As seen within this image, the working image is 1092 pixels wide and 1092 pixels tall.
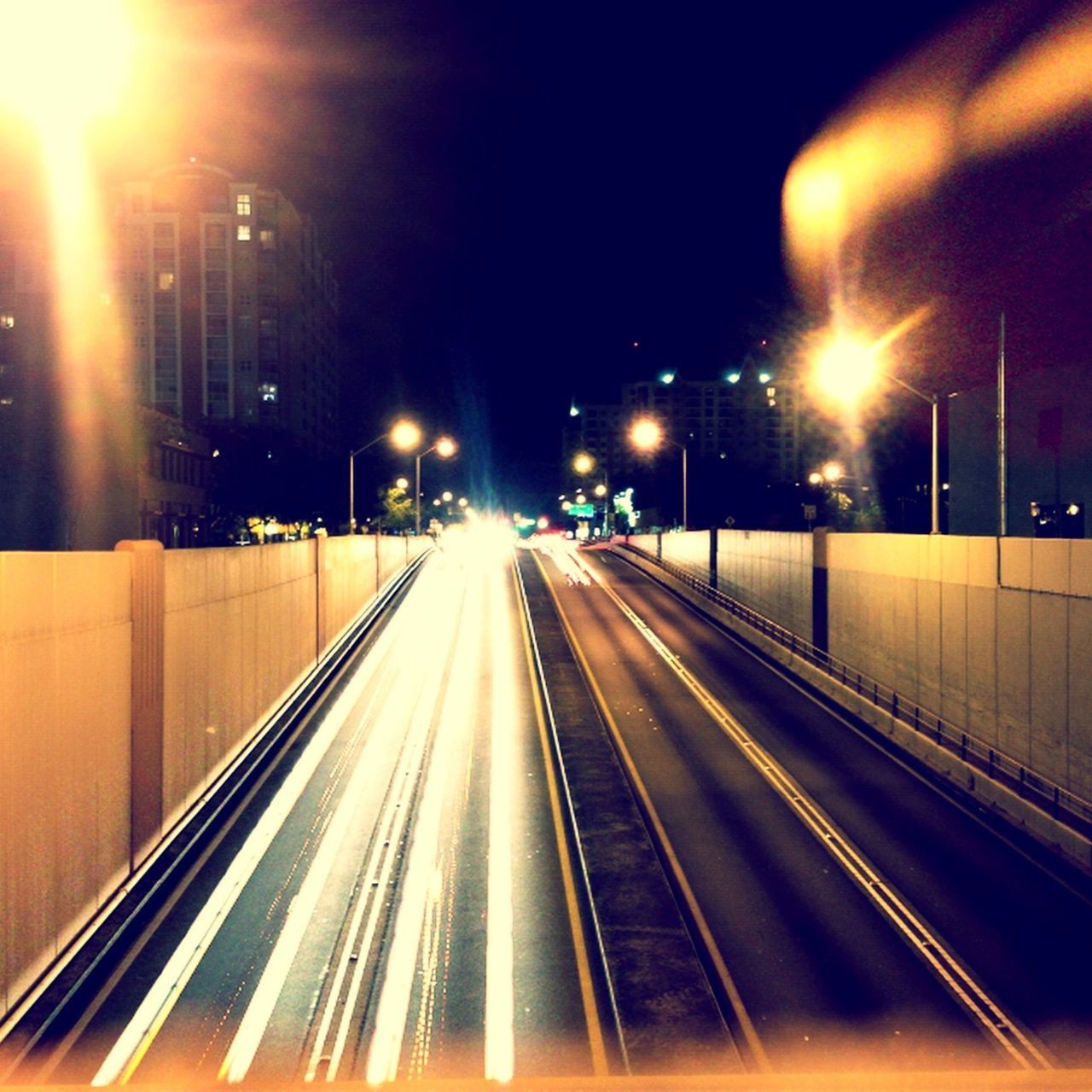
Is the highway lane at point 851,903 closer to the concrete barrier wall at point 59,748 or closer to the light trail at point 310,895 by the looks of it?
the light trail at point 310,895

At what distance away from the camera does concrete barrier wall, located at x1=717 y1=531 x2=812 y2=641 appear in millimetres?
43562

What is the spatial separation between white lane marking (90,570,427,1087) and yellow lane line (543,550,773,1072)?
7.32 meters

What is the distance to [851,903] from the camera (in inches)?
716

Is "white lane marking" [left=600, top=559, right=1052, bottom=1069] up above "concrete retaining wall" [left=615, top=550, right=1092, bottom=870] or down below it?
below

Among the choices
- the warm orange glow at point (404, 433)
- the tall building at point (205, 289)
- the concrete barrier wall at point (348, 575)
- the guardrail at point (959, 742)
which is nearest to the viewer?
the guardrail at point (959, 742)

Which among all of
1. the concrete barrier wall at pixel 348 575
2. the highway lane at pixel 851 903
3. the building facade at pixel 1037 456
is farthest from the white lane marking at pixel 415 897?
the building facade at pixel 1037 456

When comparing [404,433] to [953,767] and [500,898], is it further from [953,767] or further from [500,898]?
[500,898]

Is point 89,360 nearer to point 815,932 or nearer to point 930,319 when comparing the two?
point 930,319

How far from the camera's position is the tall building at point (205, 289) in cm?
16988

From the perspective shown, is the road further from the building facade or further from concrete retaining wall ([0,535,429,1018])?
the building facade

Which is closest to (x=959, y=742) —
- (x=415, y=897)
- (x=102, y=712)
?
(x=415, y=897)

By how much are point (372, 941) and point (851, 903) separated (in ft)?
26.0

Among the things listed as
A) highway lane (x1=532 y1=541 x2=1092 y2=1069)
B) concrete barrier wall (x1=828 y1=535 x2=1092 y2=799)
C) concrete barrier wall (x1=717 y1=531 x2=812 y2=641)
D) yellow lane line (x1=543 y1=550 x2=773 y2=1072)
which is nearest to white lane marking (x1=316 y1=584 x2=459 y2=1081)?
yellow lane line (x1=543 y1=550 x2=773 y2=1072)

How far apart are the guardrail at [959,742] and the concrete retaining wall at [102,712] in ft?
54.1
